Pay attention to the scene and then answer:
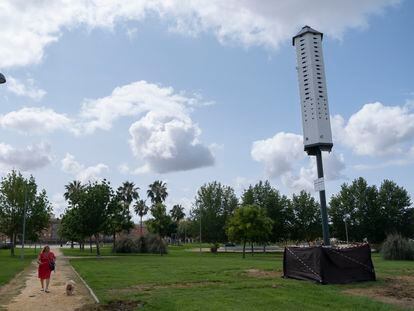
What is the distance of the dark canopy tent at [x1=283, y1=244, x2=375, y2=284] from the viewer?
1745cm

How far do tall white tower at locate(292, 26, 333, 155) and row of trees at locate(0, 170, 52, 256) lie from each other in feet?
121

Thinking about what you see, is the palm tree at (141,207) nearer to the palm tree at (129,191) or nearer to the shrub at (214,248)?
the palm tree at (129,191)

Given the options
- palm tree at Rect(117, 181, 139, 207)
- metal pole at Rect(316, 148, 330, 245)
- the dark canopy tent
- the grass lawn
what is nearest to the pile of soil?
the grass lawn

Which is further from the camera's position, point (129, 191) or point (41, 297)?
point (129, 191)

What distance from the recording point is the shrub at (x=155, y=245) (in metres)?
52.9

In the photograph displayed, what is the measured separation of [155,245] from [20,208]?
14.8 m

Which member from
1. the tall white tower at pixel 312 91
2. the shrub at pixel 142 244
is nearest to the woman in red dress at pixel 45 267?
the tall white tower at pixel 312 91

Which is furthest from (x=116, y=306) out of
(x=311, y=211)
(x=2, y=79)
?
(x=311, y=211)

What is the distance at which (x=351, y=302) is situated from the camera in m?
12.2

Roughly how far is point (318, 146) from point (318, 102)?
177 centimetres

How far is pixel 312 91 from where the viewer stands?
766 inches

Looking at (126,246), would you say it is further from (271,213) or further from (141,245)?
(271,213)

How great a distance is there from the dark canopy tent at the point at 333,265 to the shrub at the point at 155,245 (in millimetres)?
34924

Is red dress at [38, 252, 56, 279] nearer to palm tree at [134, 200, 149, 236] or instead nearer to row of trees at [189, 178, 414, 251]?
row of trees at [189, 178, 414, 251]
